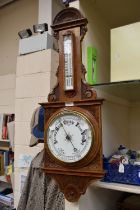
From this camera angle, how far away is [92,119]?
0.73 metres

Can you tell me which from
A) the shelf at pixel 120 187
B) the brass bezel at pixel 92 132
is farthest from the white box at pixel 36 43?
the shelf at pixel 120 187

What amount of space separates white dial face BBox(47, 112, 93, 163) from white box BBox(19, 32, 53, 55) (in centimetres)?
124

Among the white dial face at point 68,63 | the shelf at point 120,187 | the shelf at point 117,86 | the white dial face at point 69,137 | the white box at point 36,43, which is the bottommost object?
the shelf at point 120,187

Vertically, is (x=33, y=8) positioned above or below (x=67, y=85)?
above

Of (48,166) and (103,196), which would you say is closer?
(48,166)

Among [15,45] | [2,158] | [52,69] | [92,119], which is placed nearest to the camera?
[92,119]

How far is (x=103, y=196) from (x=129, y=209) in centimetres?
14

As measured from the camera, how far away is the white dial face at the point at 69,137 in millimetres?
733

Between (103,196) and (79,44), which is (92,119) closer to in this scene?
(79,44)

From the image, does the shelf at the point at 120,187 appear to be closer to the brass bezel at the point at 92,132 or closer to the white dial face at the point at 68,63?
the brass bezel at the point at 92,132

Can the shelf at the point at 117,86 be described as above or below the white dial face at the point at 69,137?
above

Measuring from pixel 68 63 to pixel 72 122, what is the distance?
21 centimetres

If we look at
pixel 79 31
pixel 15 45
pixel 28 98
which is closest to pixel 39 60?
pixel 28 98

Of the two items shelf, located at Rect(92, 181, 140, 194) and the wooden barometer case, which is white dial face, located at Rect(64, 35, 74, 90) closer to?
the wooden barometer case
